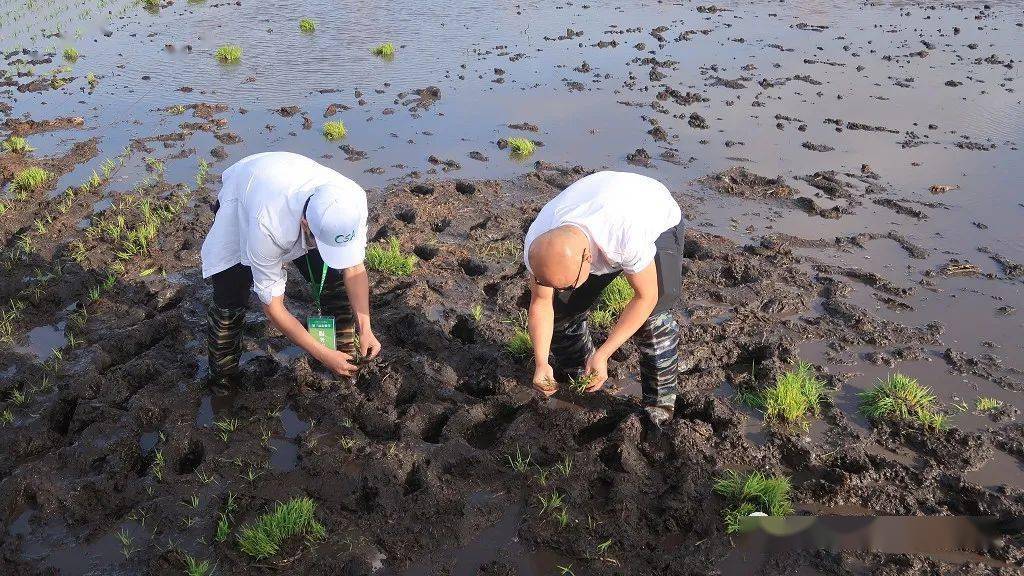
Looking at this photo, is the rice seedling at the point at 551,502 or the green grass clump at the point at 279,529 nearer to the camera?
the green grass clump at the point at 279,529

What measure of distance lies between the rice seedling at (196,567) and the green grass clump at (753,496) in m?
2.36

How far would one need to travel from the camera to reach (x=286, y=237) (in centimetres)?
304

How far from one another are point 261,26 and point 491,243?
1022cm

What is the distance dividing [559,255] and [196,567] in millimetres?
2127

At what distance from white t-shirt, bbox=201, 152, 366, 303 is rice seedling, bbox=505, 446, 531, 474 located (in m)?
1.44

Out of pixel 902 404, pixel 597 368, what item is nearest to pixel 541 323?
pixel 597 368

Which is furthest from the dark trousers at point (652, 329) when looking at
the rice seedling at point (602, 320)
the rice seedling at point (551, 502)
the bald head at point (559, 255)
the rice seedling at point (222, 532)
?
the rice seedling at point (222, 532)

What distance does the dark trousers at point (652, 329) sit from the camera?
322 cm

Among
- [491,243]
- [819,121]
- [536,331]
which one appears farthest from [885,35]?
[536,331]

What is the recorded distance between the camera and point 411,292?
476 centimetres

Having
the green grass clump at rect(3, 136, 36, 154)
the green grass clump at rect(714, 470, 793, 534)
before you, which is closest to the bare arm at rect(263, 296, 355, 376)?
the green grass clump at rect(714, 470, 793, 534)

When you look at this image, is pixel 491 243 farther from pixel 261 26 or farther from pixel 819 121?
pixel 261 26

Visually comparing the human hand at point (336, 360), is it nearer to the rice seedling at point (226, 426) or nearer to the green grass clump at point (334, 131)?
the rice seedling at point (226, 426)

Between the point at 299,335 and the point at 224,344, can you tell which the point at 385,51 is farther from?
the point at 299,335
